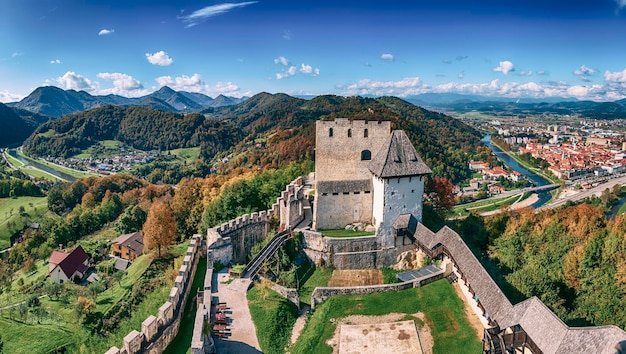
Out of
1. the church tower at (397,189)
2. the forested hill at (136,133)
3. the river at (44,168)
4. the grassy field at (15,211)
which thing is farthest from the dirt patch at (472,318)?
the forested hill at (136,133)

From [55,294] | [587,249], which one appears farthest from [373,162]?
[55,294]

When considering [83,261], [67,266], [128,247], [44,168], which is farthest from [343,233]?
[44,168]

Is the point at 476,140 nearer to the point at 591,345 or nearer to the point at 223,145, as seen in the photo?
the point at 223,145

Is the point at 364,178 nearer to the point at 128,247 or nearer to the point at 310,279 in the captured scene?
the point at 310,279

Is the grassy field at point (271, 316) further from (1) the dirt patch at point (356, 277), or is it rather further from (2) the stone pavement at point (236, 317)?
(1) the dirt patch at point (356, 277)

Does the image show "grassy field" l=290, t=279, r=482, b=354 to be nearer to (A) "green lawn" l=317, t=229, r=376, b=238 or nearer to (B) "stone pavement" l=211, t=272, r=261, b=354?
(B) "stone pavement" l=211, t=272, r=261, b=354
